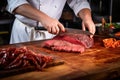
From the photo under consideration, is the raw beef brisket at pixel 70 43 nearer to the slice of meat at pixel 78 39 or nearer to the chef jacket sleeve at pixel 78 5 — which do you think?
the slice of meat at pixel 78 39

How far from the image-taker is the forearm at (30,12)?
2.79m

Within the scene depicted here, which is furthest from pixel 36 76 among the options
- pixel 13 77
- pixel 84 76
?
pixel 84 76

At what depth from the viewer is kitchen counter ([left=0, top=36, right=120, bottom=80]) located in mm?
2062

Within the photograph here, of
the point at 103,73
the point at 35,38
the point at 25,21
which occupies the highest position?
the point at 25,21

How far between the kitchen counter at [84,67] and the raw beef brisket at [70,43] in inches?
2.5

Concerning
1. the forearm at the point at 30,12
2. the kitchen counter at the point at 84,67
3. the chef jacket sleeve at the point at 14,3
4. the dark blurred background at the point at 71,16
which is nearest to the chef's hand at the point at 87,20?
the kitchen counter at the point at 84,67

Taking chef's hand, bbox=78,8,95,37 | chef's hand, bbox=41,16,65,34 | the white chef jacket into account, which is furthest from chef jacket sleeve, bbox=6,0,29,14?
chef's hand, bbox=78,8,95,37

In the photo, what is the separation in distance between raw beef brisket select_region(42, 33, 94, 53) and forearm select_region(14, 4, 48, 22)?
322mm

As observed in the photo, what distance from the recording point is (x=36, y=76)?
2.06 metres

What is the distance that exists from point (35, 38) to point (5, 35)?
1704mm

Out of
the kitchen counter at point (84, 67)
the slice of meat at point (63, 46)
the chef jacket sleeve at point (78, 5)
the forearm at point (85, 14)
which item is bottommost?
the kitchen counter at point (84, 67)

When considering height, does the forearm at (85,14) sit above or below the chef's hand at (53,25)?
above

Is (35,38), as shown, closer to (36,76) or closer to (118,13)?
(36,76)

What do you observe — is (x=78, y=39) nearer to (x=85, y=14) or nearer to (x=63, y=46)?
(x=63, y=46)
